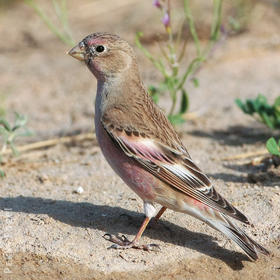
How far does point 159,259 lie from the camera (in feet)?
14.9

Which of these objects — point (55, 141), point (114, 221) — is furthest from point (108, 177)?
point (55, 141)

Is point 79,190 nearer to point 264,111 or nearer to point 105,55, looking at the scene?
point 105,55

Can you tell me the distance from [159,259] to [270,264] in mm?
831

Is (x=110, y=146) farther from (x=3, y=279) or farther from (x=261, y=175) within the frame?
(x=261, y=175)

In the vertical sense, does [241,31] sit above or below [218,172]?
above

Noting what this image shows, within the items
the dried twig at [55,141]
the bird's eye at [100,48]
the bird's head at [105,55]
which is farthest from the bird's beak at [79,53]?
the dried twig at [55,141]

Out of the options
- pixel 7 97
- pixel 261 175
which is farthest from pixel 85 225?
pixel 7 97

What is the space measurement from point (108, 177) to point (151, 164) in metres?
1.50

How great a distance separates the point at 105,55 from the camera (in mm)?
5348

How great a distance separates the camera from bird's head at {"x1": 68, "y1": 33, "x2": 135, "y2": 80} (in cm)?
534

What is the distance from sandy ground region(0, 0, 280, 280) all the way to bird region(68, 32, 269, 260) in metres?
0.22

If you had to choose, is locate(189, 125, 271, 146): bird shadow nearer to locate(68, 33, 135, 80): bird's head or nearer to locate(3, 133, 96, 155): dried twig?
locate(3, 133, 96, 155): dried twig

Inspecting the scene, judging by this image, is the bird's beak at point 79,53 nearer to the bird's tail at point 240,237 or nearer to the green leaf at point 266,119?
the bird's tail at point 240,237

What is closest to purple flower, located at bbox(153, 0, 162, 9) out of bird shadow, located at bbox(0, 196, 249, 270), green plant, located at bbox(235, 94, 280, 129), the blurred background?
green plant, located at bbox(235, 94, 280, 129)
